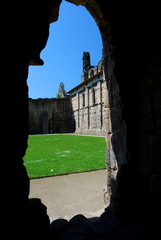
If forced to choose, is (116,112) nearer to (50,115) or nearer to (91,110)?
(91,110)

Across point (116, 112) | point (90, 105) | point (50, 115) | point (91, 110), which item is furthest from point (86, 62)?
point (116, 112)

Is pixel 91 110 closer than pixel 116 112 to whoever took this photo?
No

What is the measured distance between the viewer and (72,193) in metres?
4.16

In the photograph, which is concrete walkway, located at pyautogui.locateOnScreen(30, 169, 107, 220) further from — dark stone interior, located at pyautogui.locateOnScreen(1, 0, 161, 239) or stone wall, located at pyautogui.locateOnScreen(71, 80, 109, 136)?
stone wall, located at pyautogui.locateOnScreen(71, 80, 109, 136)

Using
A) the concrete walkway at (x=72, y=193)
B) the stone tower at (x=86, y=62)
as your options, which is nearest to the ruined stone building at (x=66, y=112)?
the stone tower at (x=86, y=62)

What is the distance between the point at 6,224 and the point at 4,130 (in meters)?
0.76

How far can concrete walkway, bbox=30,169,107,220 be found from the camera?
330 centimetres

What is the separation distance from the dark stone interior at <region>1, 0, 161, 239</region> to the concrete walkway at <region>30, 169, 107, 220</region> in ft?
2.84

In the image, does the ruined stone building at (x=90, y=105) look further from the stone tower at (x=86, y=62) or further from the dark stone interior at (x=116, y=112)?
the dark stone interior at (x=116, y=112)

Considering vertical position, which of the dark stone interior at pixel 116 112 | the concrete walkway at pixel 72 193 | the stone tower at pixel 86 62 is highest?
the stone tower at pixel 86 62

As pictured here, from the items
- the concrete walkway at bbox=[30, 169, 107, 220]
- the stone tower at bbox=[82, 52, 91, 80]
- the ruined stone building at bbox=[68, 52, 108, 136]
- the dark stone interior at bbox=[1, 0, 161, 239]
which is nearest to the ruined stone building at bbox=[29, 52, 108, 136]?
the ruined stone building at bbox=[68, 52, 108, 136]

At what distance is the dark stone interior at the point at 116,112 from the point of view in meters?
1.58

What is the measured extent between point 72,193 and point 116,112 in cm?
241

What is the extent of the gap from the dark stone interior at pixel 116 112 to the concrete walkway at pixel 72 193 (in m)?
0.87
